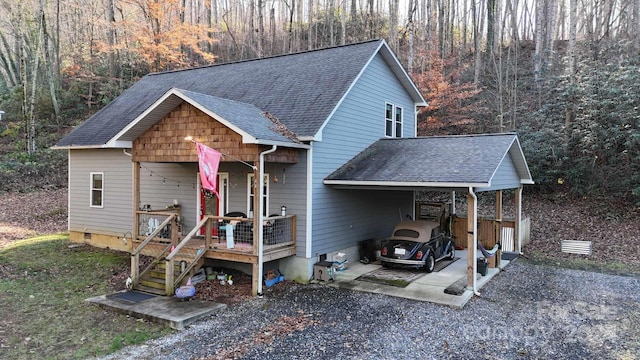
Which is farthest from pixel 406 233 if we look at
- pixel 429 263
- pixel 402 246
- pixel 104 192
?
pixel 104 192

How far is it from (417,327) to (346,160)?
590 cm

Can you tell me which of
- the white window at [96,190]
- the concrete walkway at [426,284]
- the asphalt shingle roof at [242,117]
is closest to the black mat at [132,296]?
the concrete walkway at [426,284]

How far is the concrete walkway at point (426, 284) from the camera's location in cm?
932

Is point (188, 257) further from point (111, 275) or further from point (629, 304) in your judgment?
point (629, 304)

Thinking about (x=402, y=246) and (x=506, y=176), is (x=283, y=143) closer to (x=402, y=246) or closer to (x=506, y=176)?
(x=402, y=246)

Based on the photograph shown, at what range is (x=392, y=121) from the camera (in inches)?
609

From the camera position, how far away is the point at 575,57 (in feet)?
74.9

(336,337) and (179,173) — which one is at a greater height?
(179,173)

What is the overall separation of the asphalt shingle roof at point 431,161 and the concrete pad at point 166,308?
4712 millimetres

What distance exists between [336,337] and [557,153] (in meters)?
15.6

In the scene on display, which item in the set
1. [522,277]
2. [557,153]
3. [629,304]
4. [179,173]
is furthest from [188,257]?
[557,153]

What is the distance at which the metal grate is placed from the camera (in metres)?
13.9

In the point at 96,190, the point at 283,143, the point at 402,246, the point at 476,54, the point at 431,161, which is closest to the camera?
the point at 283,143

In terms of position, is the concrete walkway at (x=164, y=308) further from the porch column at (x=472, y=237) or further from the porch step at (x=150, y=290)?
the porch column at (x=472, y=237)
